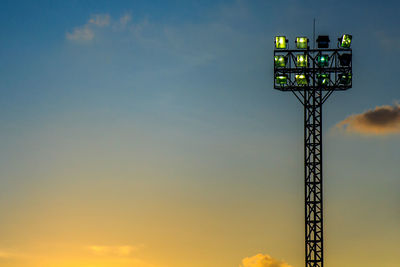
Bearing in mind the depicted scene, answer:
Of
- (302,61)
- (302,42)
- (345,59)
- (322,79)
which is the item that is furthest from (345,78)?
(302,42)

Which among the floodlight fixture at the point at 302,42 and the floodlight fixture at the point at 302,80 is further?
the floodlight fixture at the point at 302,80

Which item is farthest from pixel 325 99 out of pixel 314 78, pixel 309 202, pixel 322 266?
pixel 322 266

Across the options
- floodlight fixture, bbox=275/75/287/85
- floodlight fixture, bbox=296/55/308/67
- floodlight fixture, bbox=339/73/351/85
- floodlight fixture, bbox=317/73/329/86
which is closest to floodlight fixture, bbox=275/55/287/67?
floodlight fixture, bbox=275/75/287/85

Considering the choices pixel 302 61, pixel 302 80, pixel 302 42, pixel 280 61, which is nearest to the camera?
pixel 302 42

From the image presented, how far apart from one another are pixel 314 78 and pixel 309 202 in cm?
1147

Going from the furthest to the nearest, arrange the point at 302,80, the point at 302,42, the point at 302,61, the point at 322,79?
the point at 302,61 → the point at 302,80 → the point at 302,42 → the point at 322,79

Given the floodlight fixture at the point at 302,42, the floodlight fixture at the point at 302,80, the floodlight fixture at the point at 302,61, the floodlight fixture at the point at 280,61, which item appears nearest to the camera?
the floodlight fixture at the point at 302,42

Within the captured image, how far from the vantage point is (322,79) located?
290ft

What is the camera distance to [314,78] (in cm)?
8812

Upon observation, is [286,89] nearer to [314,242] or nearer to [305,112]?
[305,112]

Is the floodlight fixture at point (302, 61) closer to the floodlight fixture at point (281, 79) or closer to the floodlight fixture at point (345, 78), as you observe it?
the floodlight fixture at point (281, 79)

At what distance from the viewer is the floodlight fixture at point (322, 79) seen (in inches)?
3472

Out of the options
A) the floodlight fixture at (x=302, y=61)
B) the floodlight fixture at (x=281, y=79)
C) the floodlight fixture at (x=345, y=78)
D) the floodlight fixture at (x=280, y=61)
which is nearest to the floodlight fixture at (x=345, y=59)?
→ the floodlight fixture at (x=345, y=78)

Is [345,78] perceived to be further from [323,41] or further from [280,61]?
[280,61]
